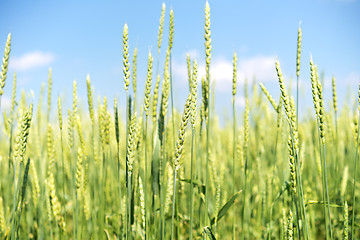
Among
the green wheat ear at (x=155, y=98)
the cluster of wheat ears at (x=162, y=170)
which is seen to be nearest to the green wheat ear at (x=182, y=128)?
the cluster of wheat ears at (x=162, y=170)

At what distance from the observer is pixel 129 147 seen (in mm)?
918

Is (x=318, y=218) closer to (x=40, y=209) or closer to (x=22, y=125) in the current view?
(x=40, y=209)

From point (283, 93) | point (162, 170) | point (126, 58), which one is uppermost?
point (126, 58)

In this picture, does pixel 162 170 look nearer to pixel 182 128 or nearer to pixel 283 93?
pixel 182 128

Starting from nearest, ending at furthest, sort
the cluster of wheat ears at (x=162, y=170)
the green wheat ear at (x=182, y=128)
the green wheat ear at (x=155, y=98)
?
1. the green wheat ear at (x=182, y=128)
2. the cluster of wheat ears at (x=162, y=170)
3. the green wheat ear at (x=155, y=98)

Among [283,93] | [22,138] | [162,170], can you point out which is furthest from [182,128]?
[22,138]

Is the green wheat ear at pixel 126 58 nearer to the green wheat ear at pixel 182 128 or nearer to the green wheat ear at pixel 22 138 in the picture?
the green wheat ear at pixel 182 128

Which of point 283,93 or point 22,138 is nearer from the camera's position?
point 283,93

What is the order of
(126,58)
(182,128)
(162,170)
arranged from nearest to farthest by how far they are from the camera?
(182,128) < (126,58) < (162,170)

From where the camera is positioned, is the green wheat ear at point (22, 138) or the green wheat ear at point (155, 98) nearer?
the green wheat ear at point (22, 138)

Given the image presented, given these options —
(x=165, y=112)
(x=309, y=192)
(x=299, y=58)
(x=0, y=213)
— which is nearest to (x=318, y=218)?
(x=309, y=192)

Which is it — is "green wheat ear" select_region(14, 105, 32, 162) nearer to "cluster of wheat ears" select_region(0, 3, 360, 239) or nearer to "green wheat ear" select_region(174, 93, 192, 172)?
"cluster of wheat ears" select_region(0, 3, 360, 239)

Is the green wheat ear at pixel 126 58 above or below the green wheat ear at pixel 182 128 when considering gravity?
above

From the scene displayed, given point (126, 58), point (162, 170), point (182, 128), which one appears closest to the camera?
point (182, 128)
